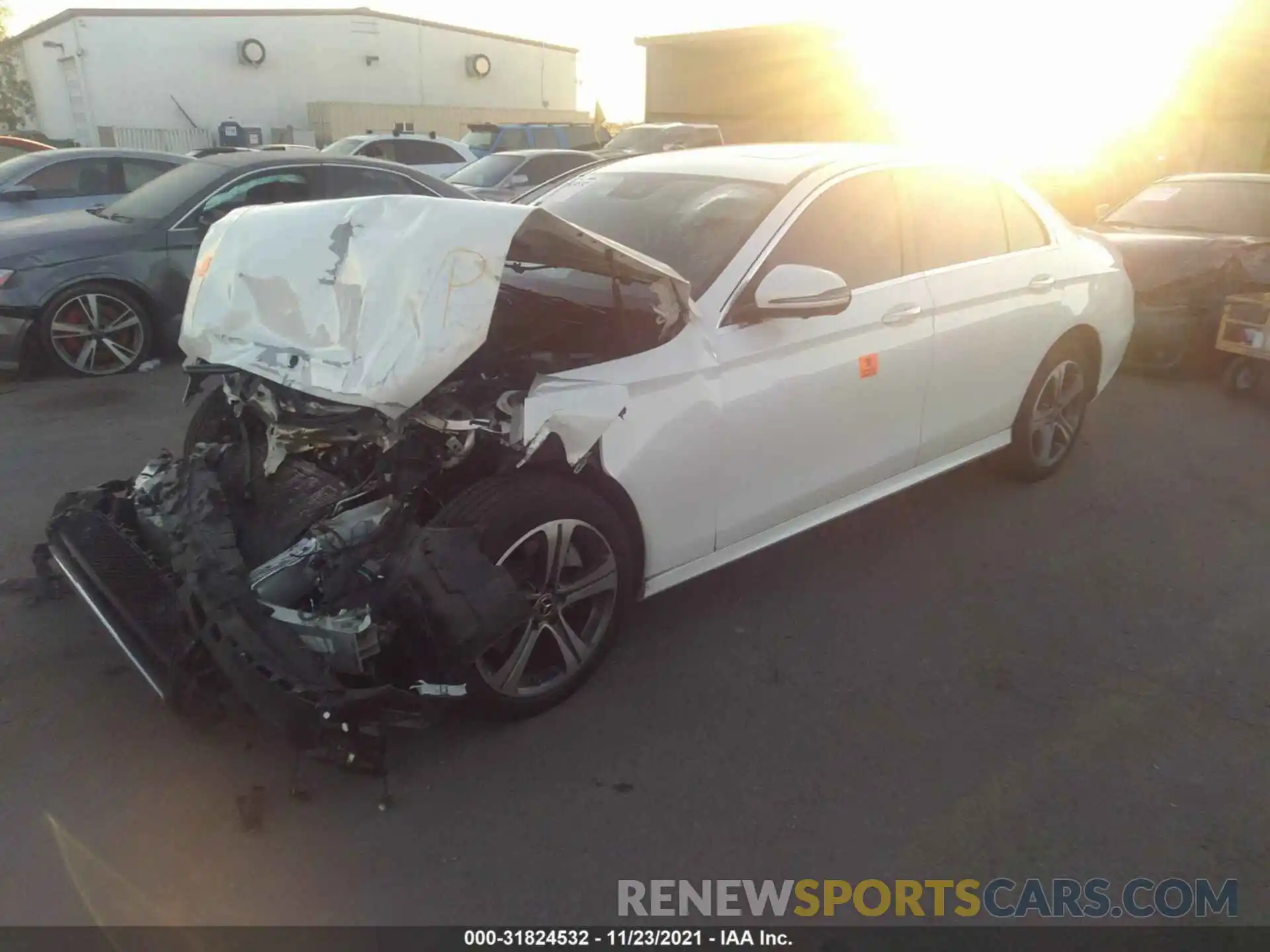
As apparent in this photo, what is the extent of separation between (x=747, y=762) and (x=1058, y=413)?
3.17 meters

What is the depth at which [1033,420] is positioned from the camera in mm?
4867

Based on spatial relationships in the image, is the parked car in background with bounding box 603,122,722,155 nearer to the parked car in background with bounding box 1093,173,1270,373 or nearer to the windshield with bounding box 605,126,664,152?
the windshield with bounding box 605,126,664,152

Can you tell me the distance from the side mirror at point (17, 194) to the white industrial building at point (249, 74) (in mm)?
25204

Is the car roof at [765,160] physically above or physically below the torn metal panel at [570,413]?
above

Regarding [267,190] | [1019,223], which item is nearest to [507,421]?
[1019,223]

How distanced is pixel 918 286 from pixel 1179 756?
2.06 metres

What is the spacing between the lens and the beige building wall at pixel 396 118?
34.1 m

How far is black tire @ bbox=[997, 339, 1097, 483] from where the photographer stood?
4.79 m

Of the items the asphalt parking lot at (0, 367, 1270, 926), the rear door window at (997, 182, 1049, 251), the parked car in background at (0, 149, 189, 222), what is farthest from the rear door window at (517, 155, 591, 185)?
the asphalt parking lot at (0, 367, 1270, 926)

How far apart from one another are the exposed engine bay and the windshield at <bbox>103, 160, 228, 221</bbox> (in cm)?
410

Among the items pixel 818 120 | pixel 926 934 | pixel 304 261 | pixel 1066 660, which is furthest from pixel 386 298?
pixel 818 120

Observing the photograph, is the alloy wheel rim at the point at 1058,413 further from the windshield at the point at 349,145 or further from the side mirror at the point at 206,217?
the windshield at the point at 349,145

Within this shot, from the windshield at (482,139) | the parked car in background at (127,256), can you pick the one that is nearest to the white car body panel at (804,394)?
the parked car in background at (127,256)

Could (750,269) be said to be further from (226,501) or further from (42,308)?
(42,308)
